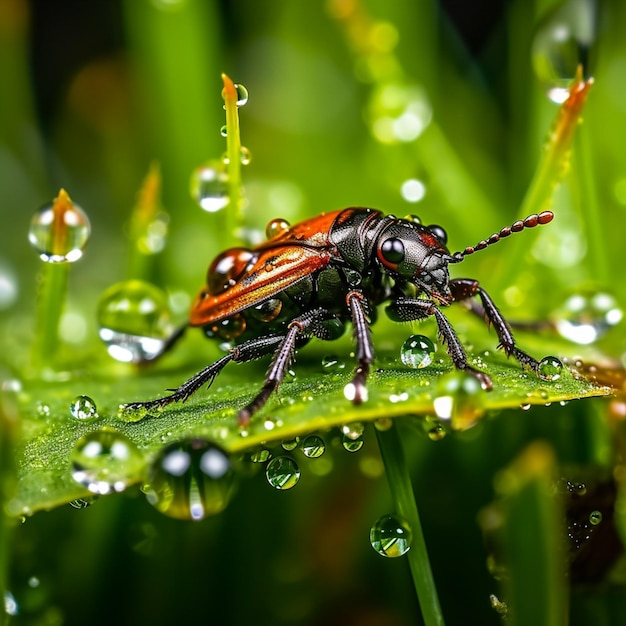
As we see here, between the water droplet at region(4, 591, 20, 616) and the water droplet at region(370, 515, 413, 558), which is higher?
the water droplet at region(4, 591, 20, 616)

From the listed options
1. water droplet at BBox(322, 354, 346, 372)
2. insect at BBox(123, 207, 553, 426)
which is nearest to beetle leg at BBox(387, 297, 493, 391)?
insect at BBox(123, 207, 553, 426)

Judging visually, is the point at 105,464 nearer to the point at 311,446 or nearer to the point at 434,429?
the point at 311,446

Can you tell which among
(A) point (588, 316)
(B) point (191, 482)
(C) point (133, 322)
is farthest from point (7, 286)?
(A) point (588, 316)

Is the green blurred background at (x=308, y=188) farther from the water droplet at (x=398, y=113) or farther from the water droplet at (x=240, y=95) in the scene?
the water droplet at (x=240, y=95)

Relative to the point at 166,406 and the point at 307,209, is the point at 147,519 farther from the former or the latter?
the point at 307,209

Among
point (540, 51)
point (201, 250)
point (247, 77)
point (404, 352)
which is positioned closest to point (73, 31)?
point (247, 77)

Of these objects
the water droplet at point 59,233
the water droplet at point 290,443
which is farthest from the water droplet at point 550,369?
the water droplet at point 59,233

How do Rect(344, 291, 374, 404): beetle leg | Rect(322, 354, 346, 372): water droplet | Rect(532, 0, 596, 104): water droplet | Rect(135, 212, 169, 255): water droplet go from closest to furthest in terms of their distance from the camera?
Rect(344, 291, 374, 404): beetle leg, Rect(322, 354, 346, 372): water droplet, Rect(532, 0, 596, 104): water droplet, Rect(135, 212, 169, 255): water droplet

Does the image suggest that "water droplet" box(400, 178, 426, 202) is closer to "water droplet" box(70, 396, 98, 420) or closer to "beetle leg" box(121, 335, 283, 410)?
"beetle leg" box(121, 335, 283, 410)
